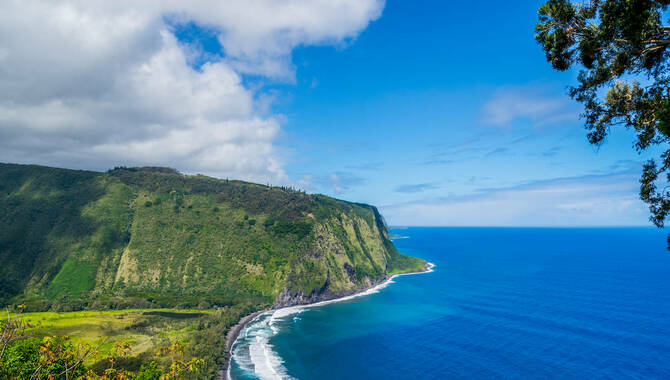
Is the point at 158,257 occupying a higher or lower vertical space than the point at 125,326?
higher

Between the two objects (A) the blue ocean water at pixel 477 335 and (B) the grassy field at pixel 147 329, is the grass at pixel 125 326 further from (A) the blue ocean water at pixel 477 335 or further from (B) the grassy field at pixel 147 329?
(A) the blue ocean water at pixel 477 335

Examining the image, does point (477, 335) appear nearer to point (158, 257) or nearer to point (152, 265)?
point (152, 265)

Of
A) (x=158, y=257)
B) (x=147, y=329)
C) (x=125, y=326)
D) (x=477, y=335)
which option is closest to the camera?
(x=477, y=335)

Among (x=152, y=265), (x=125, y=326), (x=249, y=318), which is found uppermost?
(x=152, y=265)

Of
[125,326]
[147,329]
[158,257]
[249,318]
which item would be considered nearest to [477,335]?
[249,318]

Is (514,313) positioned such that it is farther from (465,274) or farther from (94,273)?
(94,273)

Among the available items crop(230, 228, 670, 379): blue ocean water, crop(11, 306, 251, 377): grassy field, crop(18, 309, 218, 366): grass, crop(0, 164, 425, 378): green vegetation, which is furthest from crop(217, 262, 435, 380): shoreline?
crop(18, 309, 218, 366): grass

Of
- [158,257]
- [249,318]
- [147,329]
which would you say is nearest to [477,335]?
[249,318]

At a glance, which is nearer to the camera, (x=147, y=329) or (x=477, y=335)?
(x=477, y=335)

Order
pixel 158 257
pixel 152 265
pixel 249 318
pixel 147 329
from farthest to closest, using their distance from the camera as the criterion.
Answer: pixel 158 257 → pixel 152 265 → pixel 249 318 → pixel 147 329

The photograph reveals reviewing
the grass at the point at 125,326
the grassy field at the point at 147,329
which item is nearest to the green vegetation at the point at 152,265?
the grass at the point at 125,326
